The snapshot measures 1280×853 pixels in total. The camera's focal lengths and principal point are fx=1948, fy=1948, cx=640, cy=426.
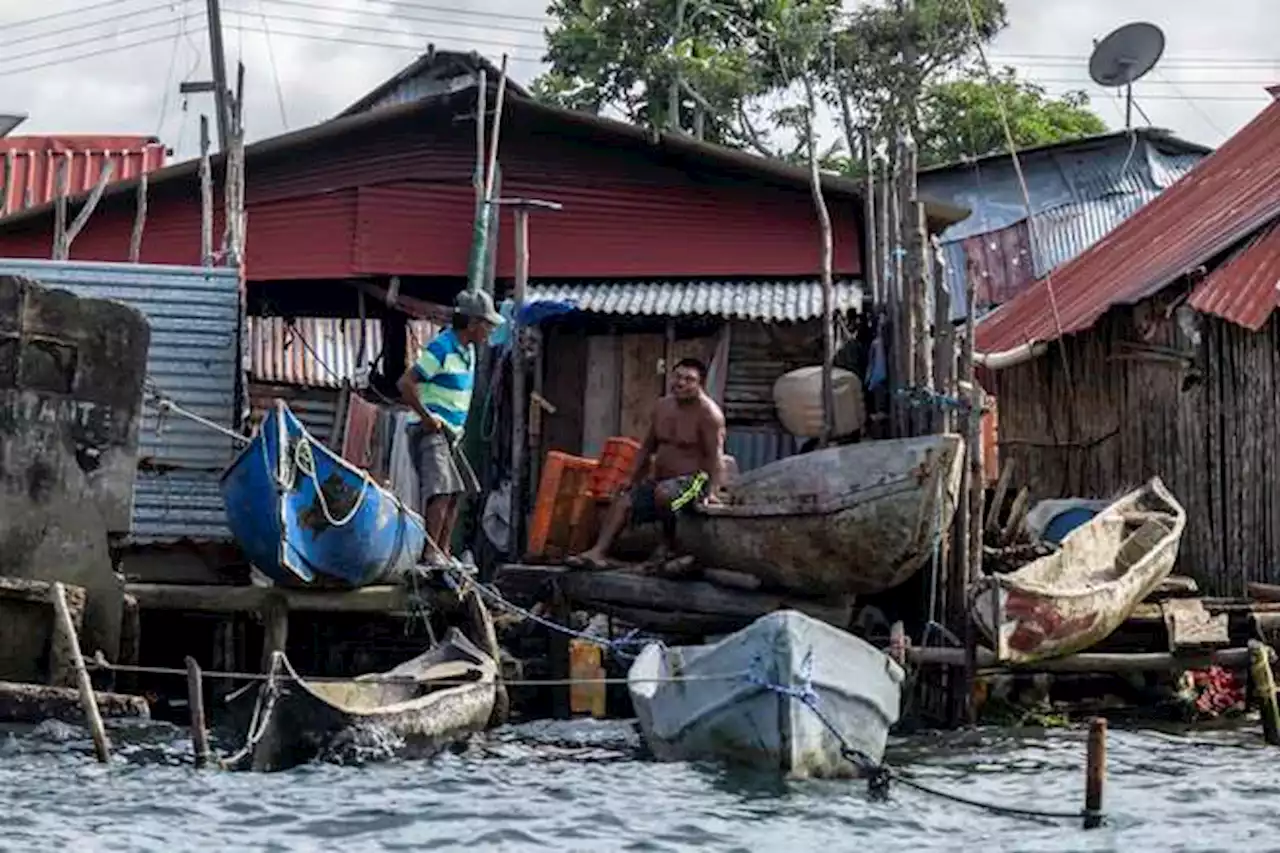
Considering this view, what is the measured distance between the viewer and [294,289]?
19469 millimetres

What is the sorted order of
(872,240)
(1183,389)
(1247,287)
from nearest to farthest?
(1247,287), (1183,389), (872,240)

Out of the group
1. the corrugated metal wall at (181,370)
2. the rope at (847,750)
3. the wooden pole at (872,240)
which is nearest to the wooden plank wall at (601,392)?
the wooden pole at (872,240)

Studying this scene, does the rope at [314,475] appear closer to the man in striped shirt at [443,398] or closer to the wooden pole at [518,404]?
the man in striped shirt at [443,398]

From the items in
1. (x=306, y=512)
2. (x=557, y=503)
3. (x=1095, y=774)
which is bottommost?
(x=1095, y=774)

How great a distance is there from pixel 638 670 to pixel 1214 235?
7.87m

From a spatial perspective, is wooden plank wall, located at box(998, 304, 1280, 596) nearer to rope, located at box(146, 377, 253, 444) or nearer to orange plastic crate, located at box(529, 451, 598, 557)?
orange plastic crate, located at box(529, 451, 598, 557)

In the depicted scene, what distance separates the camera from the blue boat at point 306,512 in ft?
38.9

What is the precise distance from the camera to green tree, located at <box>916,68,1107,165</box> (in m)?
32.1

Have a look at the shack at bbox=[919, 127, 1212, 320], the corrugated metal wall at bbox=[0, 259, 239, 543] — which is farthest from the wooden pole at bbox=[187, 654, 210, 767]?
the shack at bbox=[919, 127, 1212, 320]

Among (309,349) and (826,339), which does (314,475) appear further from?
(309,349)

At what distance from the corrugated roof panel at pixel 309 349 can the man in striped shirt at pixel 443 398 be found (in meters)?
6.39

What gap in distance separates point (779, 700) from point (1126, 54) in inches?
637

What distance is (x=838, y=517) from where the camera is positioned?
489 inches

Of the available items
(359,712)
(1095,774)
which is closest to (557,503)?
(359,712)
